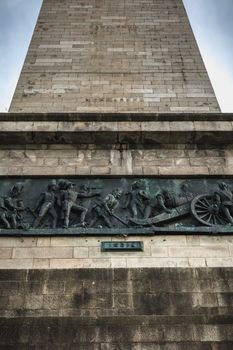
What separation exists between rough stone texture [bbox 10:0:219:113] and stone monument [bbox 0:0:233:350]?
0.05 m

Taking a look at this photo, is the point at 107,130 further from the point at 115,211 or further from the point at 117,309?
the point at 117,309

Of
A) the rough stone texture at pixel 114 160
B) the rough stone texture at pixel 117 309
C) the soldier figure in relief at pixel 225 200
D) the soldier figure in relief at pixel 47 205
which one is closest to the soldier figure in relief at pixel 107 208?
the rough stone texture at pixel 114 160

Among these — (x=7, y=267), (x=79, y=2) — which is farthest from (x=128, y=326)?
(x=79, y=2)

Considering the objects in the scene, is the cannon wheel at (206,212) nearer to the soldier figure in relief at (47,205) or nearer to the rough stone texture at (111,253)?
the rough stone texture at (111,253)

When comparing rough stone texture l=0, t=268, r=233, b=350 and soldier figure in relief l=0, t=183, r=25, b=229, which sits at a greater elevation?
soldier figure in relief l=0, t=183, r=25, b=229

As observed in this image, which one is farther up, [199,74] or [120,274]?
[199,74]

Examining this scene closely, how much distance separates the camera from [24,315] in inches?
241

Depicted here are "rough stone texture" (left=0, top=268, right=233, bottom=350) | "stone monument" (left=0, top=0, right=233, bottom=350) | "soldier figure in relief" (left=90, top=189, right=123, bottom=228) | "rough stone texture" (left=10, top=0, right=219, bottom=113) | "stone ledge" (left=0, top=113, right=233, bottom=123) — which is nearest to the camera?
"rough stone texture" (left=0, top=268, right=233, bottom=350)

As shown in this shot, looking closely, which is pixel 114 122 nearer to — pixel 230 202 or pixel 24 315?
pixel 230 202

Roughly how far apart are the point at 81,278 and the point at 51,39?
872 centimetres

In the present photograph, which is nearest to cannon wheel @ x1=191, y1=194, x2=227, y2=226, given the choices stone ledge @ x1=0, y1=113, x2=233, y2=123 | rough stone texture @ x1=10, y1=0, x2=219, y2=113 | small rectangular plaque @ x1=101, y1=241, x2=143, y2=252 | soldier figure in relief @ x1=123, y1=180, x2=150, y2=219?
soldier figure in relief @ x1=123, y1=180, x2=150, y2=219

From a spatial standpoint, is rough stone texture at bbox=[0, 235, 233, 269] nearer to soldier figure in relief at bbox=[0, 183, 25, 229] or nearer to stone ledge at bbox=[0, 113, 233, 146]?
soldier figure in relief at bbox=[0, 183, 25, 229]

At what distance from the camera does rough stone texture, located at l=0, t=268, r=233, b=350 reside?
5.65m

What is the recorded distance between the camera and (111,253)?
23.0ft
